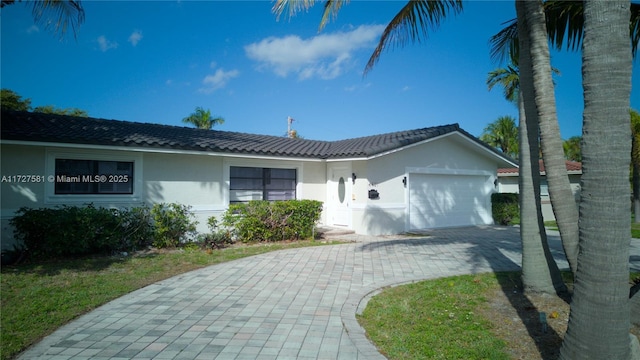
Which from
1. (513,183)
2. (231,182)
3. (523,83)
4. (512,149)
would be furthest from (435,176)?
(512,149)

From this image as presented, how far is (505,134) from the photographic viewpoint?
3161 cm

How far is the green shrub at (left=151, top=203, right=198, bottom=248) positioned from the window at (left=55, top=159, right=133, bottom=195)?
137cm

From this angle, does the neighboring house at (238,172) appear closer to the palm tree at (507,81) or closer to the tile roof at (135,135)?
the tile roof at (135,135)

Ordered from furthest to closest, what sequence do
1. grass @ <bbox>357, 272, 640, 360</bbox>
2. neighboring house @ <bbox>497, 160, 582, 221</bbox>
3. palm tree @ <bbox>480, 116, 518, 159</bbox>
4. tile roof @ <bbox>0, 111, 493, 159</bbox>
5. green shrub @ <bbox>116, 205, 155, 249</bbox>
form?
1. palm tree @ <bbox>480, 116, 518, 159</bbox>
2. neighboring house @ <bbox>497, 160, 582, 221</bbox>
3. green shrub @ <bbox>116, 205, 155, 249</bbox>
4. tile roof @ <bbox>0, 111, 493, 159</bbox>
5. grass @ <bbox>357, 272, 640, 360</bbox>

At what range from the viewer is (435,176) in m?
14.7

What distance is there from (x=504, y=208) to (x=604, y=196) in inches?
590

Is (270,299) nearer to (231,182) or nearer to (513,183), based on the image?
(231,182)

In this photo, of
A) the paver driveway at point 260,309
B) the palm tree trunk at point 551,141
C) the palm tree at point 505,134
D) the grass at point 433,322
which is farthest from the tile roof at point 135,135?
the palm tree at point 505,134

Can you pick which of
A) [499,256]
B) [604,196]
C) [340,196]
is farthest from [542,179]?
[604,196]

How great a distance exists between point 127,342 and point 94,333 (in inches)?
23.0

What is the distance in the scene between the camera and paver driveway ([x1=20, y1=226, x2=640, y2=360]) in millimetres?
3965

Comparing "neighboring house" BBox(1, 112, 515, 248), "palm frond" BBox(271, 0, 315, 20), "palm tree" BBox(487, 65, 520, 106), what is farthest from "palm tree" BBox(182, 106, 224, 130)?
"palm frond" BBox(271, 0, 315, 20)

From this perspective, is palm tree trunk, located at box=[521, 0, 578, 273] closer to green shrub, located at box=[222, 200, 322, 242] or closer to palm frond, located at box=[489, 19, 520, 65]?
palm frond, located at box=[489, 19, 520, 65]

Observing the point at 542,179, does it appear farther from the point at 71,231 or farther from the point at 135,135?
the point at 71,231
